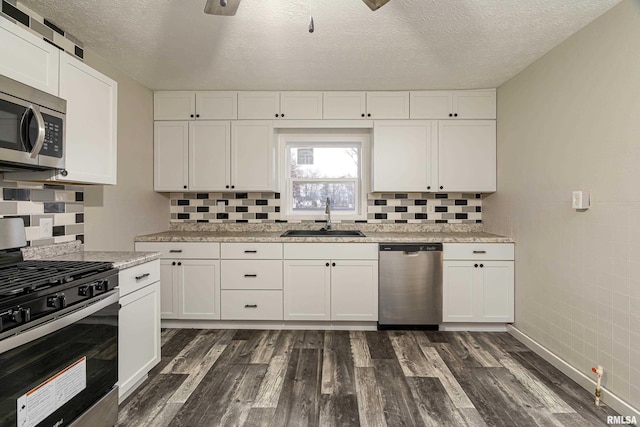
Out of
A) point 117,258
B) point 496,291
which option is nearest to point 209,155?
point 117,258

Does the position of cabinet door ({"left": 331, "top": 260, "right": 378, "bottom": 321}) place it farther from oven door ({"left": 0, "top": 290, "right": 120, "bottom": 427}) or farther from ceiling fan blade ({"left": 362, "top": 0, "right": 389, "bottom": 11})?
ceiling fan blade ({"left": 362, "top": 0, "right": 389, "bottom": 11})

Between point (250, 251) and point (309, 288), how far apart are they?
0.65 meters

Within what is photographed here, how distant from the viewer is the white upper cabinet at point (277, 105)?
3375 mm

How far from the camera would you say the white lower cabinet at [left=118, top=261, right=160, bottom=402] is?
1.88 metres

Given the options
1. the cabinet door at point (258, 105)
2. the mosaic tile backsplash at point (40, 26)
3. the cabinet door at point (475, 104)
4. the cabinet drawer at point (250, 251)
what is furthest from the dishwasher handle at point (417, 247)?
the mosaic tile backsplash at point (40, 26)

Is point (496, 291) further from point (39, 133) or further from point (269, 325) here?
point (39, 133)

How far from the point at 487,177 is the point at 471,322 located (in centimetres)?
144

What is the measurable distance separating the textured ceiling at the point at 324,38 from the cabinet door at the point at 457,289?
177cm

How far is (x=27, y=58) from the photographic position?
1611 millimetres

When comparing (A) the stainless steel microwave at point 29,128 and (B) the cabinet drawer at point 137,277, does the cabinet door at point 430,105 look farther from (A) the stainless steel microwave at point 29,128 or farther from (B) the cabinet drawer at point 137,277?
(A) the stainless steel microwave at point 29,128

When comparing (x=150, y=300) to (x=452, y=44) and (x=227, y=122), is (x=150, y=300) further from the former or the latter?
(x=452, y=44)

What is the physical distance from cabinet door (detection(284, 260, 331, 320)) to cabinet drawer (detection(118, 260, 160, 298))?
1185 millimetres

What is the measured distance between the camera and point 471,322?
3094 mm

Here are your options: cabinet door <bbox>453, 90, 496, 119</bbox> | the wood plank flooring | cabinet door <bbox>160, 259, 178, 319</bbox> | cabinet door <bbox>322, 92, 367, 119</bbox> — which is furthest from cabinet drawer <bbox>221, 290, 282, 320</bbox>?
cabinet door <bbox>453, 90, 496, 119</bbox>
